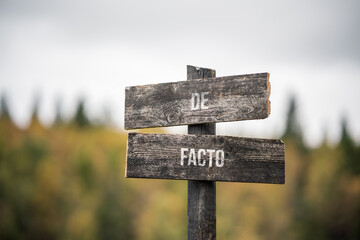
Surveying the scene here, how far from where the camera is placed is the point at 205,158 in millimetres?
2695

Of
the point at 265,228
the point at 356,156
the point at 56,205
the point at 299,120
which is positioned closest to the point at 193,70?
the point at 56,205

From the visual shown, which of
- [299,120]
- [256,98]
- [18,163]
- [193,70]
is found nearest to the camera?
[256,98]

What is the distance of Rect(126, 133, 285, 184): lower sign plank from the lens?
106 inches

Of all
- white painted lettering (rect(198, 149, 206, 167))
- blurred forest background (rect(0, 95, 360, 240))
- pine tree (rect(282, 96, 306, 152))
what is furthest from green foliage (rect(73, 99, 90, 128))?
white painted lettering (rect(198, 149, 206, 167))

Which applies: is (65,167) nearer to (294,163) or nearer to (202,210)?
(294,163)

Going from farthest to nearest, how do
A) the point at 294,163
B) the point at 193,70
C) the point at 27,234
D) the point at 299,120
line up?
the point at 299,120, the point at 294,163, the point at 27,234, the point at 193,70

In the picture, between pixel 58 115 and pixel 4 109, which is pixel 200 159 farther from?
pixel 58 115

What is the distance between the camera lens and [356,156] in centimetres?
3098

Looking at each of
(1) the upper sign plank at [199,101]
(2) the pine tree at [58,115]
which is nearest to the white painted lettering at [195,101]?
(1) the upper sign plank at [199,101]

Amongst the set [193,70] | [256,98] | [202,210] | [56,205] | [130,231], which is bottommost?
[130,231]

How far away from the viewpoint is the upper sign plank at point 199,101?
267 centimetres

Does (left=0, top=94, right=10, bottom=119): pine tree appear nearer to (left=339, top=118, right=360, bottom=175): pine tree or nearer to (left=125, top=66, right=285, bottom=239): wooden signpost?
(left=339, top=118, right=360, bottom=175): pine tree

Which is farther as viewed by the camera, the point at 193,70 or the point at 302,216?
the point at 302,216

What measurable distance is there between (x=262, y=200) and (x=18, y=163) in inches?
684
